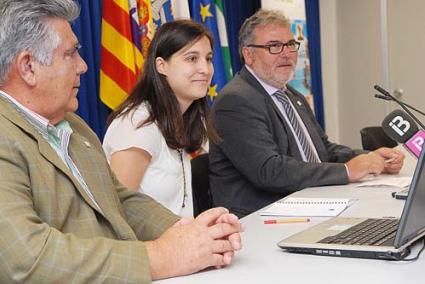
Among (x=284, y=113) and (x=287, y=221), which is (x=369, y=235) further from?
(x=284, y=113)

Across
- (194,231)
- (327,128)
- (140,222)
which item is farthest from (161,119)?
(327,128)

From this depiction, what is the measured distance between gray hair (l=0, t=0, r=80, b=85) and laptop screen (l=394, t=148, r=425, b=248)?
87 centimetres

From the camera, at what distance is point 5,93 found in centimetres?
144

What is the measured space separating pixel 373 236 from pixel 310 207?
483mm

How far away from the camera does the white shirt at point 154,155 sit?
220 centimetres

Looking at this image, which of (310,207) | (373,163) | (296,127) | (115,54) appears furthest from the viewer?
(115,54)

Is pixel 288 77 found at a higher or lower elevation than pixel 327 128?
higher

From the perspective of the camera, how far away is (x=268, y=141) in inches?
100

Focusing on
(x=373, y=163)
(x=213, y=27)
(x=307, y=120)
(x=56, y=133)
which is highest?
(x=213, y=27)

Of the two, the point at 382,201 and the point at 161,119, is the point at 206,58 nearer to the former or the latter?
the point at 161,119

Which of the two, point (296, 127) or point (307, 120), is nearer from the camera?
point (296, 127)

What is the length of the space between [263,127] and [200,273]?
1334 millimetres

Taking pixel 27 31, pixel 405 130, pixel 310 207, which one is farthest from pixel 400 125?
pixel 27 31

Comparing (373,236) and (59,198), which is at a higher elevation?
(59,198)
